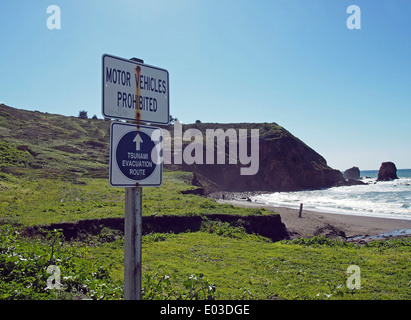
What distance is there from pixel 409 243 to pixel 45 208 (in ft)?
55.8

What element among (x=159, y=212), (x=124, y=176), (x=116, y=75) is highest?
(x=116, y=75)

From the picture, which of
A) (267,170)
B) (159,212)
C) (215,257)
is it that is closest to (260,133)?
(267,170)

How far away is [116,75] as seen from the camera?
2822 mm

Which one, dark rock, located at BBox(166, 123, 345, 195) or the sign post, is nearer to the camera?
the sign post

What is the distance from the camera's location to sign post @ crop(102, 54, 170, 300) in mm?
2730

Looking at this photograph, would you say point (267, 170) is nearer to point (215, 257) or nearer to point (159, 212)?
point (159, 212)

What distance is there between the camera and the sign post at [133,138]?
2730 mm
